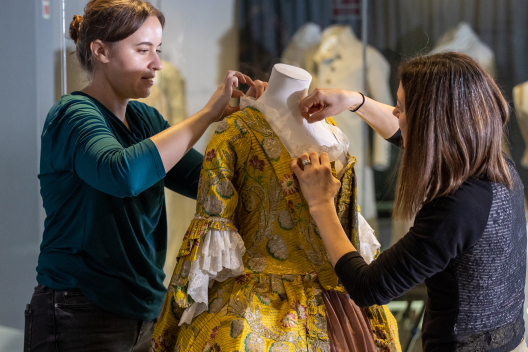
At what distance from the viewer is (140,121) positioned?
1348 millimetres

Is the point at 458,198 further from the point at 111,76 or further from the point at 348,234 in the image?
the point at 111,76

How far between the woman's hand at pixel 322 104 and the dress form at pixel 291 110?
24 millimetres

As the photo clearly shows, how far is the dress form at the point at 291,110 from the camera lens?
42.7 inches

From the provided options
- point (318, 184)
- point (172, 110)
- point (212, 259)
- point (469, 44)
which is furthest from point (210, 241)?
point (469, 44)

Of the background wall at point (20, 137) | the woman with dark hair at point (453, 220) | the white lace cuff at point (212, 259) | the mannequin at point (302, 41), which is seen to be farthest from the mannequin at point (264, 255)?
the mannequin at point (302, 41)

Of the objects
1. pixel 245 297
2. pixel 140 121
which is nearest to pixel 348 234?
pixel 245 297

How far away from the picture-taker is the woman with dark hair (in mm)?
841

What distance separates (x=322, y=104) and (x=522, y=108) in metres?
1.82

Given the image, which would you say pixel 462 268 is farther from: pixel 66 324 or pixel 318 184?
pixel 66 324

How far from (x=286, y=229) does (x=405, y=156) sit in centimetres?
30

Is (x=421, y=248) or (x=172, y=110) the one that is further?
(x=172, y=110)

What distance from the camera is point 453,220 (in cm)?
82

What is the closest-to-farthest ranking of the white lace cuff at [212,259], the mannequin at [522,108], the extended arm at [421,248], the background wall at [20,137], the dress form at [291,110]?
the extended arm at [421,248] < the white lace cuff at [212,259] < the dress form at [291,110] < the background wall at [20,137] < the mannequin at [522,108]

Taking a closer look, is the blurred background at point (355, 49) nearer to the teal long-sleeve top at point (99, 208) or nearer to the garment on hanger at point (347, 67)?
the garment on hanger at point (347, 67)
